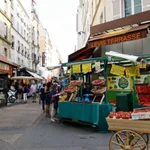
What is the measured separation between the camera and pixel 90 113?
993cm

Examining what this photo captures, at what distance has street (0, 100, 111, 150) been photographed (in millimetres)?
7434

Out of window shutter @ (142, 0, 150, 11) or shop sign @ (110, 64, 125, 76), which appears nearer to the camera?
shop sign @ (110, 64, 125, 76)

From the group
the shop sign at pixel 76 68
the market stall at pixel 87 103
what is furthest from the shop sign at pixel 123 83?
the shop sign at pixel 76 68

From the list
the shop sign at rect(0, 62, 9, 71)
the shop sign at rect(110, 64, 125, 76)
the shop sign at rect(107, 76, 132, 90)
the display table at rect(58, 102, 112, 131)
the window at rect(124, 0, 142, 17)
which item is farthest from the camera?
the shop sign at rect(0, 62, 9, 71)

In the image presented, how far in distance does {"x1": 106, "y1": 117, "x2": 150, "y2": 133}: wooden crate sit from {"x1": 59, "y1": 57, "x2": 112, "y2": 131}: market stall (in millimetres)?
3682

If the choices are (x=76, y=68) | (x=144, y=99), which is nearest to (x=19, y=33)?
(x=76, y=68)

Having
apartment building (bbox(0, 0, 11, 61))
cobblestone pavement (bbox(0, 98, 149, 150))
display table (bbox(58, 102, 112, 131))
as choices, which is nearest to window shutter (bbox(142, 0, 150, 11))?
display table (bbox(58, 102, 112, 131))

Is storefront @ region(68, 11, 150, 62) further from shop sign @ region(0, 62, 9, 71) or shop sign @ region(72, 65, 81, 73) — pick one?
shop sign @ region(0, 62, 9, 71)

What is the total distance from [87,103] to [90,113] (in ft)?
1.47

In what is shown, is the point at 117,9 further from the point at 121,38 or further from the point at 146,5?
the point at 121,38

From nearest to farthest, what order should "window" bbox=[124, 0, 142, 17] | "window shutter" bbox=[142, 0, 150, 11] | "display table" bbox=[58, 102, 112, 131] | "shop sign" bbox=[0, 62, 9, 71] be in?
"display table" bbox=[58, 102, 112, 131], "window shutter" bbox=[142, 0, 150, 11], "window" bbox=[124, 0, 142, 17], "shop sign" bbox=[0, 62, 9, 71]

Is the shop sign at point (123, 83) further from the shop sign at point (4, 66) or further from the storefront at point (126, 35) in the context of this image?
the shop sign at point (4, 66)

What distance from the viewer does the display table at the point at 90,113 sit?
966 cm

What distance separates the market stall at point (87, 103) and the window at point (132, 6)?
505 cm
